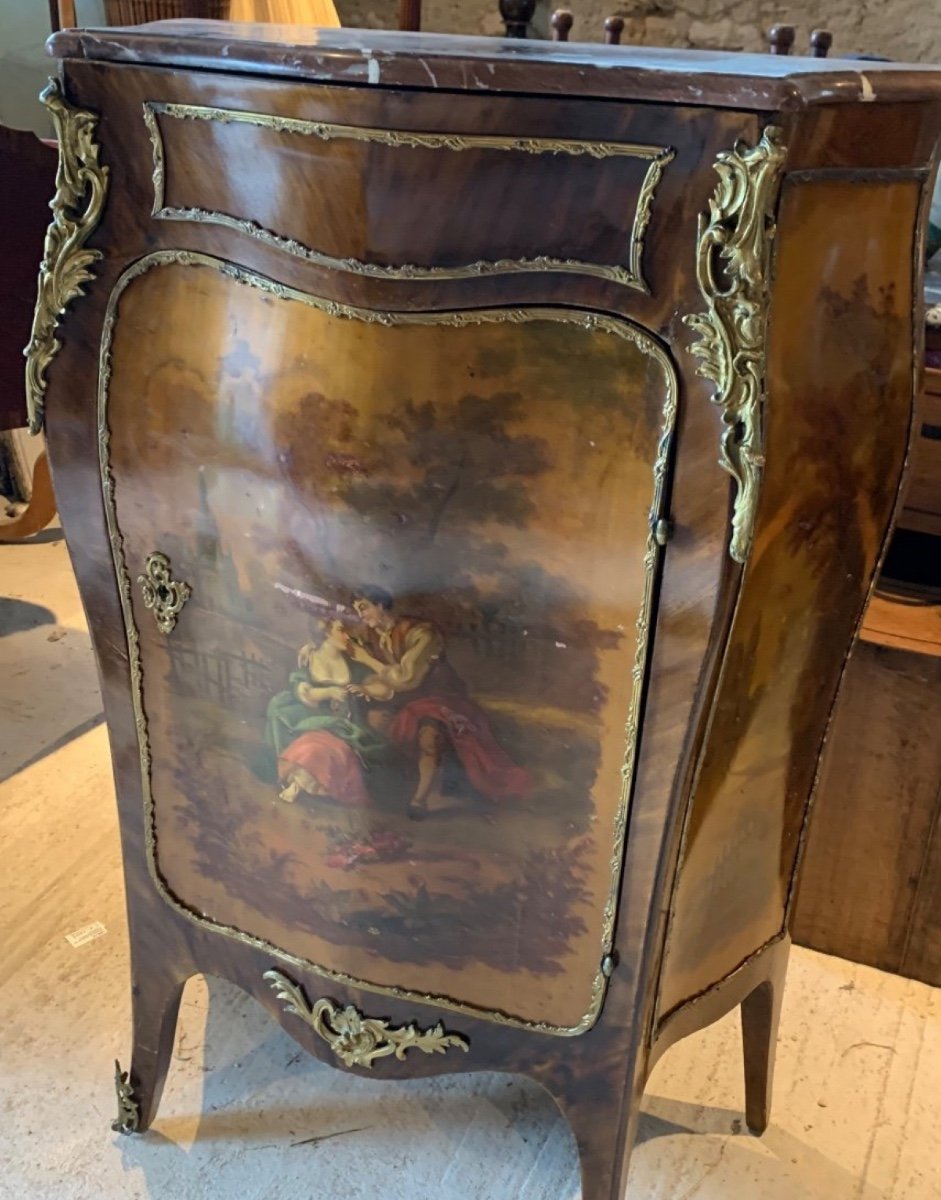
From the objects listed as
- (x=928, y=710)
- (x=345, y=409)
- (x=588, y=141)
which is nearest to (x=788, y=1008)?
(x=928, y=710)

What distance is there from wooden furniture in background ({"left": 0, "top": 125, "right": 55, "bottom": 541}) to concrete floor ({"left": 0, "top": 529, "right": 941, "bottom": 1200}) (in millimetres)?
784

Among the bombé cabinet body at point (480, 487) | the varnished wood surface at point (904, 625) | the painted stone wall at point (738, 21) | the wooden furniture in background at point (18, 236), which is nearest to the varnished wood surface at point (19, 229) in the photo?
the wooden furniture in background at point (18, 236)

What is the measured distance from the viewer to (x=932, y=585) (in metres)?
1.58

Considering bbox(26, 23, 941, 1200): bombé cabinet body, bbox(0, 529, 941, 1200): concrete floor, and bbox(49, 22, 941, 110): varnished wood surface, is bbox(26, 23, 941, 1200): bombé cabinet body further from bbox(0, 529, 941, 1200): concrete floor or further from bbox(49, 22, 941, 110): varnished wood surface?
bbox(0, 529, 941, 1200): concrete floor

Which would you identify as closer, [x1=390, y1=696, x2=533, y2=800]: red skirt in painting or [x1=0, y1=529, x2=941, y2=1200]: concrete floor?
[x1=390, y1=696, x2=533, y2=800]: red skirt in painting

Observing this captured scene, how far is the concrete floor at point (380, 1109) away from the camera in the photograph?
1.23m

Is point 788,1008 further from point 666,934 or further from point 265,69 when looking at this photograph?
point 265,69

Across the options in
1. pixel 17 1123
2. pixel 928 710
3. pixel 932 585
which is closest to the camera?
pixel 17 1123

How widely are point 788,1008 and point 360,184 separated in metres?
1.19

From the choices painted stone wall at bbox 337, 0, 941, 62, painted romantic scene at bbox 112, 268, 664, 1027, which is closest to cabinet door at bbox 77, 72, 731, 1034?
painted romantic scene at bbox 112, 268, 664, 1027

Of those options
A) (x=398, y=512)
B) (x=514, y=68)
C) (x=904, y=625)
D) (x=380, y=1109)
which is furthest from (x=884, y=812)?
(x=514, y=68)

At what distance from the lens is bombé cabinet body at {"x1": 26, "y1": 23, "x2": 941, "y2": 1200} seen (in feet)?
2.36

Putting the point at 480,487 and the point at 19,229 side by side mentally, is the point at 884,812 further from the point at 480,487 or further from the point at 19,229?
the point at 19,229

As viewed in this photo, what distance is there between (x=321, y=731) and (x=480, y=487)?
0.27m
